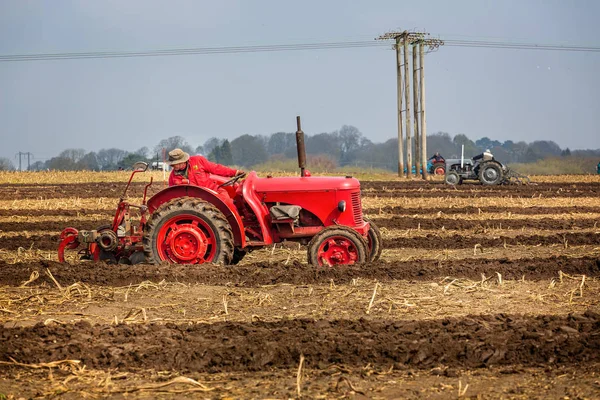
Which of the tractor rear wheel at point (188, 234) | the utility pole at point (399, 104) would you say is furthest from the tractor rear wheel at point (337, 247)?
the utility pole at point (399, 104)

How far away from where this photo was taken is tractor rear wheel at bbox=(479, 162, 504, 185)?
29.4 metres

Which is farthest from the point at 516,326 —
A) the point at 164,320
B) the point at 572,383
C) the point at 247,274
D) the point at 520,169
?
the point at 520,169

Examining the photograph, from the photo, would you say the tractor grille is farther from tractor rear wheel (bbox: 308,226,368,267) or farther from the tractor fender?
the tractor fender

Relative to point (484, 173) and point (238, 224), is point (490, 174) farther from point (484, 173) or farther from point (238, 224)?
point (238, 224)

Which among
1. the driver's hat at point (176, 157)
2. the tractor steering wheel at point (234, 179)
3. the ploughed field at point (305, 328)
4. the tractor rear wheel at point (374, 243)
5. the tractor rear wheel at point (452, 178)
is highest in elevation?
the driver's hat at point (176, 157)

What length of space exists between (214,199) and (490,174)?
69.4 ft

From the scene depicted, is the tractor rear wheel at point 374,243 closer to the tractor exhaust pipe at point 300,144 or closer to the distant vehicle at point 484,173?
the tractor exhaust pipe at point 300,144

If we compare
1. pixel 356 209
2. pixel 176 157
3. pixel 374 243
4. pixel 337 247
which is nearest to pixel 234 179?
pixel 176 157

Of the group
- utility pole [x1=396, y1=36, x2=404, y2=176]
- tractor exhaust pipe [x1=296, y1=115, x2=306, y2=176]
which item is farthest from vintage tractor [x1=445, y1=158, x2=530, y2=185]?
tractor exhaust pipe [x1=296, y1=115, x2=306, y2=176]

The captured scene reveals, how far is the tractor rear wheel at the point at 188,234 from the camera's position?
31.3ft

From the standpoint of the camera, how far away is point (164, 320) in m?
7.31

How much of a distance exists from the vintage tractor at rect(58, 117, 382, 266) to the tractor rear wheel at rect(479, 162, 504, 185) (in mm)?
19884

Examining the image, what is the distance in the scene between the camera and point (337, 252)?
9.82 meters

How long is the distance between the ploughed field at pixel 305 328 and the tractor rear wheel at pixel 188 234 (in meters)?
0.28
